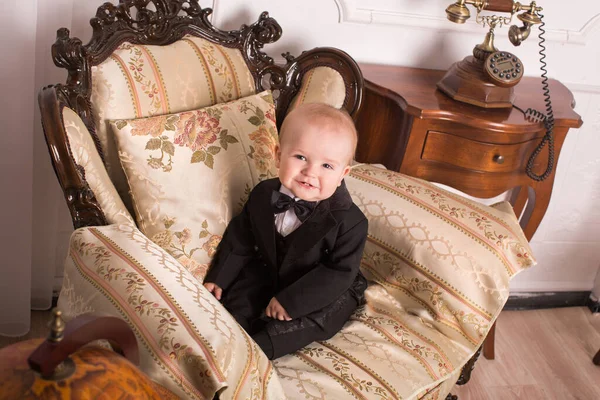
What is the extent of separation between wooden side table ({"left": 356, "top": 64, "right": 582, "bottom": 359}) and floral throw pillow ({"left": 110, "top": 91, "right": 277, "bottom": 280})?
0.48 m

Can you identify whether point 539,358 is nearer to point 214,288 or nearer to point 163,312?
point 214,288

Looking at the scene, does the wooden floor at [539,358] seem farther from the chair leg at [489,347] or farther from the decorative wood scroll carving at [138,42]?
the decorative wood scroll carving at [138,42]

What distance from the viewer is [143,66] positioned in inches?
69.0

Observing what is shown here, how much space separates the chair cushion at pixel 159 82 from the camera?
5.57 ft

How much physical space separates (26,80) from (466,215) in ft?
4.10

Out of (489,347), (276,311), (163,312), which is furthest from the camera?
(489,347)

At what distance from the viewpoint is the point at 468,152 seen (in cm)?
210

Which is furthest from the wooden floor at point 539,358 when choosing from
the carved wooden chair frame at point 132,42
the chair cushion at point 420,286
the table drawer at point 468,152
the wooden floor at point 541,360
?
the table drawer at point 468,152

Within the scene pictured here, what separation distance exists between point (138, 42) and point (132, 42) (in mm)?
16

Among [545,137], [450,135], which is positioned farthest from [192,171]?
[545,137]

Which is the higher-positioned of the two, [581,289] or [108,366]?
[108,366]

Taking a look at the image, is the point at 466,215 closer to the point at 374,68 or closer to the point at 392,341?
the point at 392,341

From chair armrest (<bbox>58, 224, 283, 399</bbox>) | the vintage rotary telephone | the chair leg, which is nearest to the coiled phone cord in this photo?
the vintage rotary telephone

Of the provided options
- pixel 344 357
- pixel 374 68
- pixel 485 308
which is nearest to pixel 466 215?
pixel 485 308
